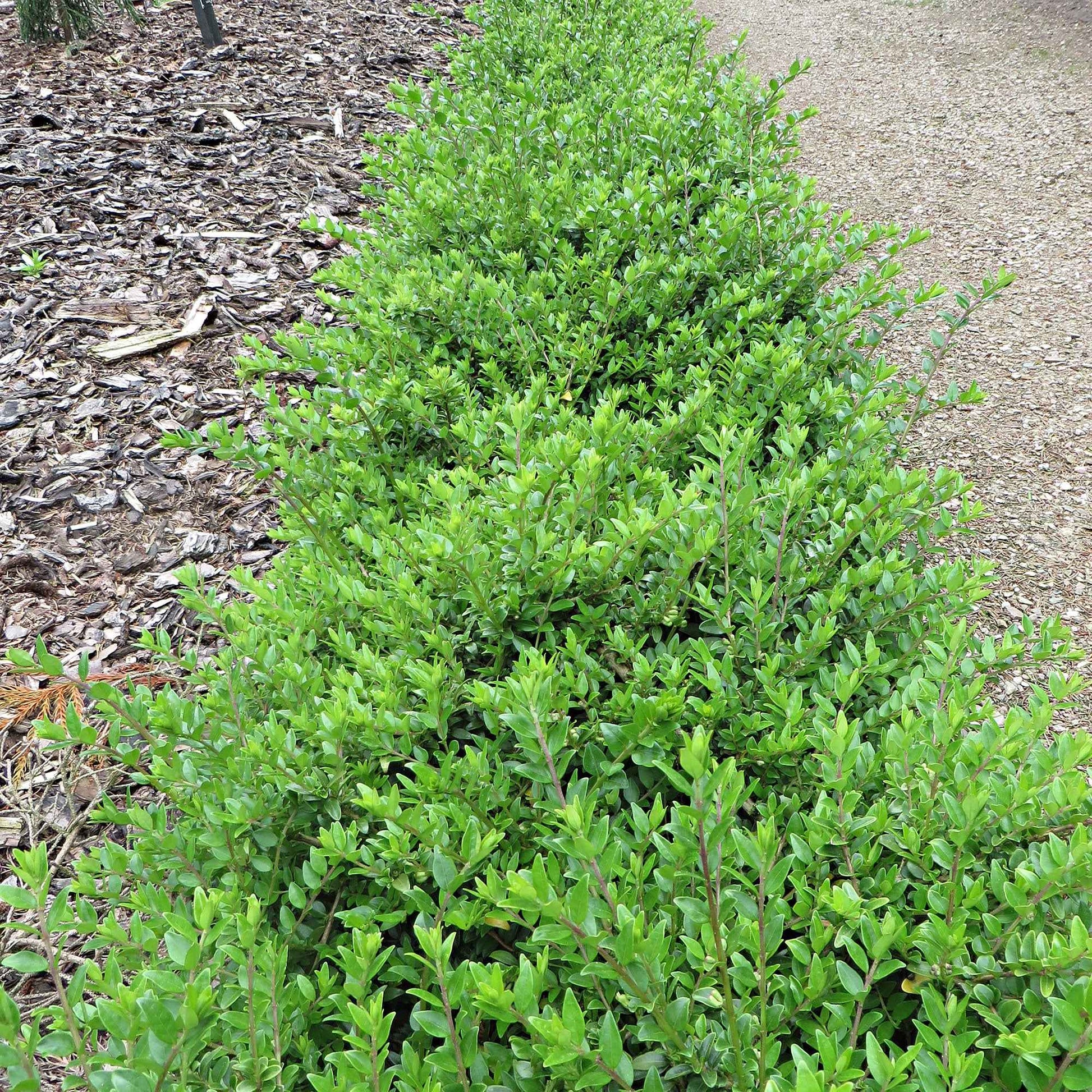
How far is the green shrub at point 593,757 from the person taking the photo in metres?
Result: 1.17

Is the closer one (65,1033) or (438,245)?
(65,1033)

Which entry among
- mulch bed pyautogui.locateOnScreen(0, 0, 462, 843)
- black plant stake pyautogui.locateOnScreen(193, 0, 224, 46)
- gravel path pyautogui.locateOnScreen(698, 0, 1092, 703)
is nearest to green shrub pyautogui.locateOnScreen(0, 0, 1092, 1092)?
mulch bed pyautogui.locateOnScreen(0, 0, 462, 843)

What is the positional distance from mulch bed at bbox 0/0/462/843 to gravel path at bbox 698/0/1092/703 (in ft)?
10.1

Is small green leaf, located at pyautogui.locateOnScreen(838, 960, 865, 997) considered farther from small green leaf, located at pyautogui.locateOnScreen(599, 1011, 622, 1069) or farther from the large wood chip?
the large wood chip

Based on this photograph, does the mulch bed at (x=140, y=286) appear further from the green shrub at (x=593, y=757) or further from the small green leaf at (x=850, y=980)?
the small green leaf at (x=850, y=980)

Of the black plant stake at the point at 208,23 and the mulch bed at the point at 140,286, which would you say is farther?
the black plant stake at the point at 208,23

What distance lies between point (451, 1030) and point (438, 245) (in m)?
2.93

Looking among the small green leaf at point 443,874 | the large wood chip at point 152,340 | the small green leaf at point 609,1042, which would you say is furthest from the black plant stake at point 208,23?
the small green leaf at point 609,1042

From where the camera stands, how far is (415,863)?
1.40 metres

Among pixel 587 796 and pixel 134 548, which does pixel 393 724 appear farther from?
pixel 134 548

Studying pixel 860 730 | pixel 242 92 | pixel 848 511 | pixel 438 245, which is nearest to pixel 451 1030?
pixel 860 730

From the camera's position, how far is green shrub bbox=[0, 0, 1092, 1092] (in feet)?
3.83

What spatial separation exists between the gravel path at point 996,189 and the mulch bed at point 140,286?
308 cm

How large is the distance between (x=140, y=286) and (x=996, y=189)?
18.2ft
